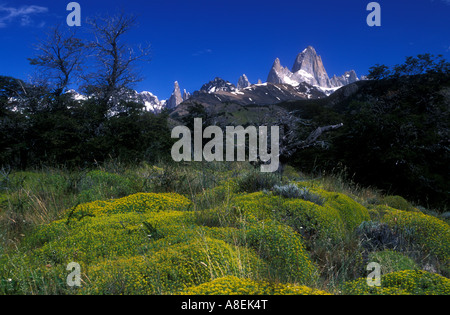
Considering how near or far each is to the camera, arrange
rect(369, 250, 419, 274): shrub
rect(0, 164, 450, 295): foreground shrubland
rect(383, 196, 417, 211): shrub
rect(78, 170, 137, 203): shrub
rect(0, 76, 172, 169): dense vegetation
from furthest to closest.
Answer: rect(0, 76, 172, 169): dense vegetation
rect(383, 196, 417, 211): shrub
rect(78, 170, 137, 203): shrub
rect(369, 250, 419, 274): shrub
rect(0, 164, 450, 295): foreground shrubland

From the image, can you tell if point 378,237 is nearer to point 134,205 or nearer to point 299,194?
point 299,194

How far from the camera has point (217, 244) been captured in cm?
263

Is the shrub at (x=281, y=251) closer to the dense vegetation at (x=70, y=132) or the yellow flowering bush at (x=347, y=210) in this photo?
the yellow flowering bush at (x=347, y=210)

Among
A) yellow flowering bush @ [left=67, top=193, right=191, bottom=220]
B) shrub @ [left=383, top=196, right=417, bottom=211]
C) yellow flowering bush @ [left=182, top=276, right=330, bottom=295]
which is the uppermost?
yellow flowering bush @ [left=67, top=193, right=191, bottom=220]

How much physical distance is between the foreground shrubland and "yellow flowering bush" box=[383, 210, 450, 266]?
19 millimetres

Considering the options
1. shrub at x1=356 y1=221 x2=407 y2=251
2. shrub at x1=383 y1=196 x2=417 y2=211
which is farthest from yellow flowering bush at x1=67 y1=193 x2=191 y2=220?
shrub at x1=383 y1=196 x2=417 y2=211

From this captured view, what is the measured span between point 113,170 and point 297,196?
5052mm

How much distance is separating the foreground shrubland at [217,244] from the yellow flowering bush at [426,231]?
0.7 inches

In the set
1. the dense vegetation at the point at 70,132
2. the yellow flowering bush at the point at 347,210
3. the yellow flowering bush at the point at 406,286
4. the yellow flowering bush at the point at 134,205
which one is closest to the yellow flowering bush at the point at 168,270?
the yellow flowering bush at the point at 406,286

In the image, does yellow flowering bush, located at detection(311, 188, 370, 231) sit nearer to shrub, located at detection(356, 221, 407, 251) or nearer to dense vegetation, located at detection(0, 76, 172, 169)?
shrub, located at detection(356, 221, 407, 251)

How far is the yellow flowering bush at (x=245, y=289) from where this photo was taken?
1773mm

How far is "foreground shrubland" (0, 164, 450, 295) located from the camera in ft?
6.88
